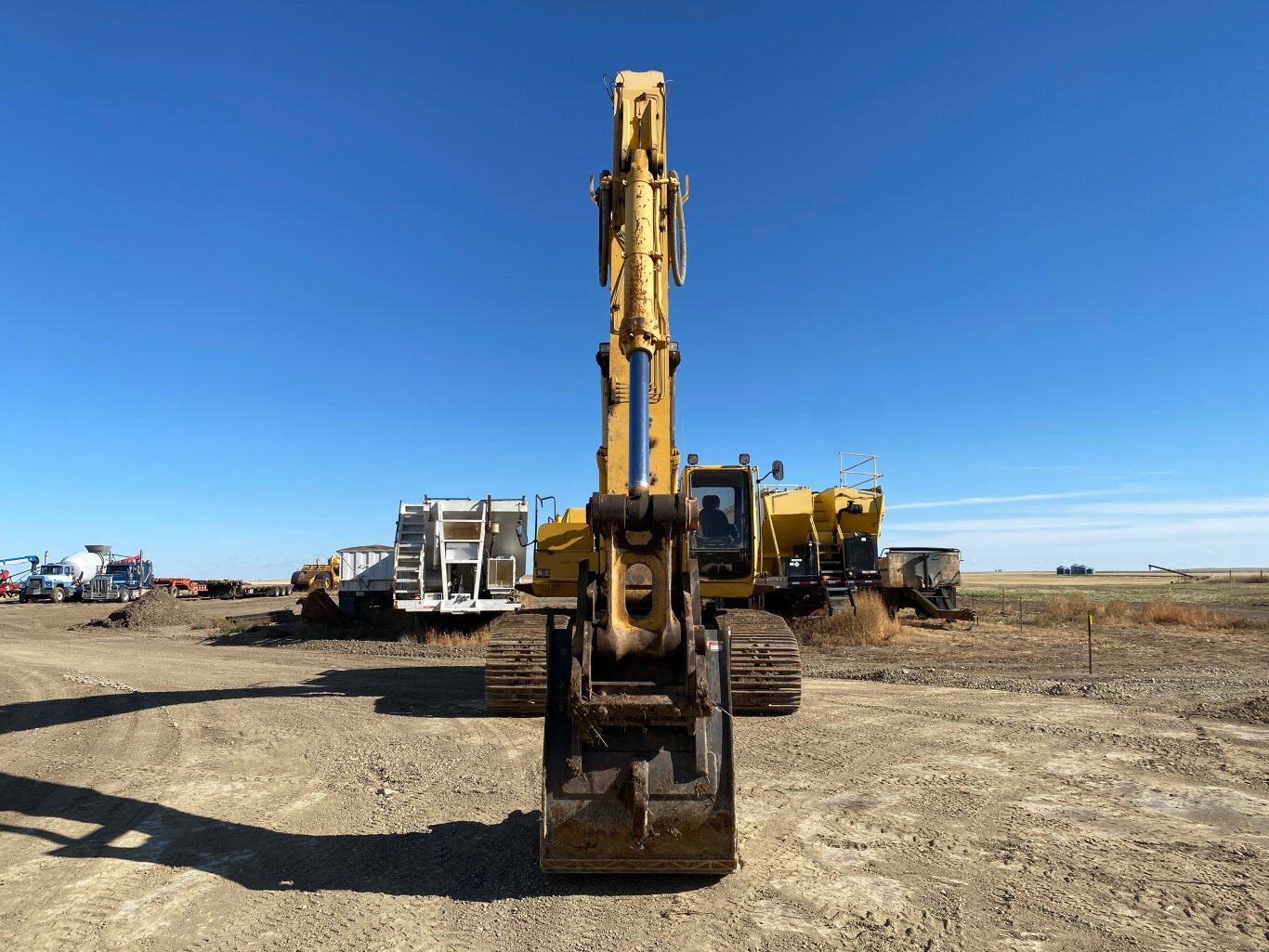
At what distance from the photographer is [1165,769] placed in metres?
6.76

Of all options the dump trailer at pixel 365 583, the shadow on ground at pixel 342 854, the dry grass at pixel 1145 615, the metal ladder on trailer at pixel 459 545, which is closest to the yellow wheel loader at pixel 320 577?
the dump trailer at pixel 365 583

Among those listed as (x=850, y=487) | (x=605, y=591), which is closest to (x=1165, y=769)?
(x=605, y=591)

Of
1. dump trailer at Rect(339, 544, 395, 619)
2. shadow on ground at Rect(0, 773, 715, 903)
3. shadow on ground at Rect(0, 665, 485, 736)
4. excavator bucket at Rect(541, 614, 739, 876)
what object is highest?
dump trailer at Rect(339, 544, 395, 619)

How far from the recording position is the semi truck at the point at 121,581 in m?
38.1

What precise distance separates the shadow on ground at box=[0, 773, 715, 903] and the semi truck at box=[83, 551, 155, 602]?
37938 mm

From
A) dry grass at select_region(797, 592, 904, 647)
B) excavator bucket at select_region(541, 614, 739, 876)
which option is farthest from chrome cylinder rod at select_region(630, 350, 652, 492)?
dry grass at select_region(797, 592, 904, 647)

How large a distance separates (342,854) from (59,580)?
4570cm

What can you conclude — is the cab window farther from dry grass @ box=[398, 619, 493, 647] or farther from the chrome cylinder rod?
dry grass @ box=[398, 619, 493, 647]

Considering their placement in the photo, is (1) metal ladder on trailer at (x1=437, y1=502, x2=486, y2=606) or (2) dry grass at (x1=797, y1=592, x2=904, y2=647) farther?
(2) dry grass at (x1=797, y1=592, x2=904, y2=647)

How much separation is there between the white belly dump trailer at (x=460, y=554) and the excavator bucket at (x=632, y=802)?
12213 mm

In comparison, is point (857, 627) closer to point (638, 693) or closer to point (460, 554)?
point (460, 554)

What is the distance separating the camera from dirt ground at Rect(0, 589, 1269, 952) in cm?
396

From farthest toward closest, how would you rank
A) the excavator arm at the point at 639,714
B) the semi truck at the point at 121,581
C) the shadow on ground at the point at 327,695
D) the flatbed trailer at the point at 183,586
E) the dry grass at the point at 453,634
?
the flatbed trailer at the point at 183,586, the semi truck at the point at 121,581, the dry grass at the point at 453,634, the shadow on ground at the point at 327,695, the excavator arm at the point at 639,714

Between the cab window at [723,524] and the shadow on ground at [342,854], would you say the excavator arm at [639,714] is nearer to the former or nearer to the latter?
the shadow on ground at [342,854]
